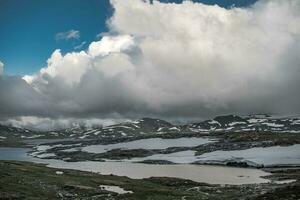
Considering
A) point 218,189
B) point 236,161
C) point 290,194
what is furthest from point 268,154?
point 290,194

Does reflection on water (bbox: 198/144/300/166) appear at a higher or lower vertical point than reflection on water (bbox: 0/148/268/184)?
higher

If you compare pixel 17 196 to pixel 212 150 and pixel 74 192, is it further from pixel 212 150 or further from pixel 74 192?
pixel 212 150

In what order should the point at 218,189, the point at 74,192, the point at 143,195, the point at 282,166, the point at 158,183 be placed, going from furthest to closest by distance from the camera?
the point at 282,166 < the point at 158,183 < the point at 218,189 < the point at 74,192 < the point at 143,195

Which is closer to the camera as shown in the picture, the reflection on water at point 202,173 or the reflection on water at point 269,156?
the reflection on water at point 202,173

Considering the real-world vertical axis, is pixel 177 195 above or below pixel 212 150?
below

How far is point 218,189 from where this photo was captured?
2510 inches

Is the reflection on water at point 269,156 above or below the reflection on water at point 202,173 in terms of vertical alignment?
above

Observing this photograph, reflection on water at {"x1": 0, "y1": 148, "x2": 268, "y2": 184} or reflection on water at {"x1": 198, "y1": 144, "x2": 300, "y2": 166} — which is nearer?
reflection on water at {"x1": 0, "y1": 148, "x2": 268, "y2": 184}

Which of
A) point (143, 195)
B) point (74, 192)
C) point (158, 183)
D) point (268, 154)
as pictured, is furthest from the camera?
point (268, 154)

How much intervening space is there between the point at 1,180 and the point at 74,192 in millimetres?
12224

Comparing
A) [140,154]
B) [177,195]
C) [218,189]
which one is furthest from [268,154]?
[177,195]

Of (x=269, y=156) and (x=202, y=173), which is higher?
(x=269, y=156)

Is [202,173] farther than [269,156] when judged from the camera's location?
No

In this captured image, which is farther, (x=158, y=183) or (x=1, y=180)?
(x=158, y=183)
